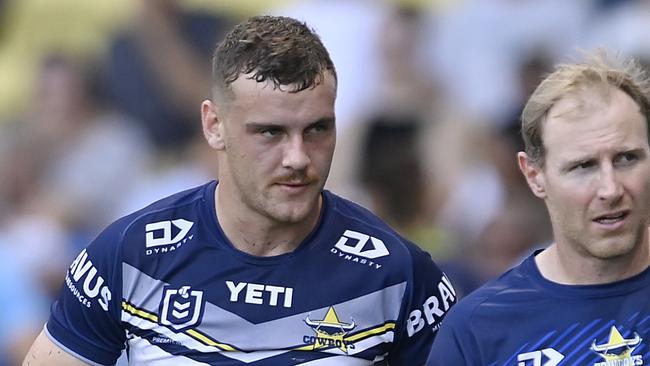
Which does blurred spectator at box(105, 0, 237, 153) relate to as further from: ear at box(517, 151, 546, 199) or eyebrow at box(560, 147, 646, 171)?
eyebrow at box(560, 147, 646, 171)

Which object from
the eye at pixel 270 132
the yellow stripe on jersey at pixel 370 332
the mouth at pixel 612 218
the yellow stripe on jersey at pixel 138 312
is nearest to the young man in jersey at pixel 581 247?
the mouth at pixel 612 218

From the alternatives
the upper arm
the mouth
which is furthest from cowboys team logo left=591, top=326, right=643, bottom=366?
the upper arm

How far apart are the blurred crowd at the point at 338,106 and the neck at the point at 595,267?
345 cm

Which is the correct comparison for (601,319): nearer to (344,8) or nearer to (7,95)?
(344,8)

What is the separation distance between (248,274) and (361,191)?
11.2 ft

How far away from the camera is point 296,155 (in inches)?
165

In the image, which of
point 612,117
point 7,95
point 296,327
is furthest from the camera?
point 7,95

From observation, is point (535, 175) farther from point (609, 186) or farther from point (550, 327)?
point (550, 327)

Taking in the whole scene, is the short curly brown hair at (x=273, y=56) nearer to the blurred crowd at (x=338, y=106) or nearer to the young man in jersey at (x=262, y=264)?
the young man in jersey at (x=262, y=264)

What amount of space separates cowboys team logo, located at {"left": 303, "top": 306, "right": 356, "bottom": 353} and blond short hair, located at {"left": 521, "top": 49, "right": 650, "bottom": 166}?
772 mm

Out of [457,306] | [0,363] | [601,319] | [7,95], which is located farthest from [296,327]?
[7,95]

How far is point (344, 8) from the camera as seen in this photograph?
8773mm

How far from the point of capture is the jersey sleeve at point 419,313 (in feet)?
14.4

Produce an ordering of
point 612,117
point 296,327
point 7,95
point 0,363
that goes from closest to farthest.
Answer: point 612,117
point 296,327
point 0,363
point 7,95
